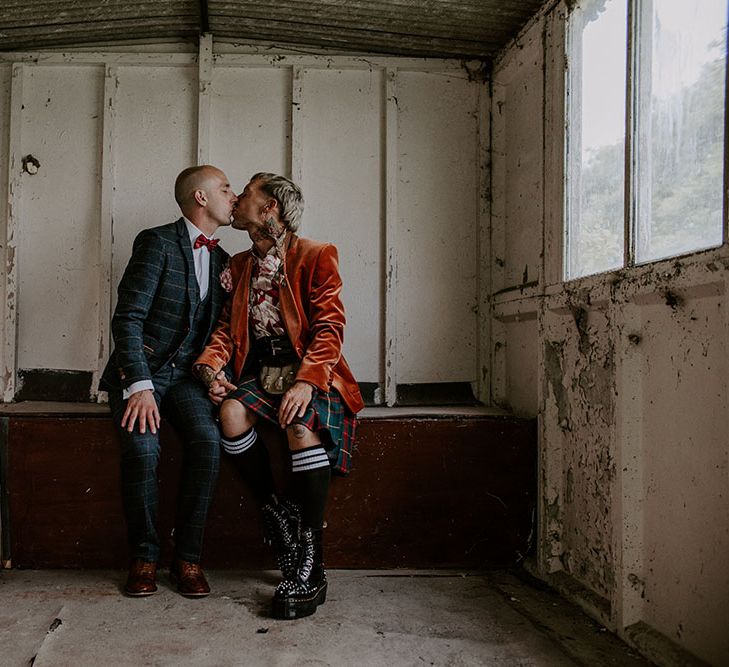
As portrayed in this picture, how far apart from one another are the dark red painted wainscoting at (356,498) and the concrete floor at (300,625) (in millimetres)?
95

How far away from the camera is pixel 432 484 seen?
9.20ft

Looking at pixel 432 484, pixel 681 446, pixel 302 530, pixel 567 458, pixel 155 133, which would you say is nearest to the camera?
pixel 681 446

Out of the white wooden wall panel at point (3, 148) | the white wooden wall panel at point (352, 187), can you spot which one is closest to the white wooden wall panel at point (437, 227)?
the white wooden wall panel at point (352, 187)

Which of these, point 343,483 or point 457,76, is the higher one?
point 457,76

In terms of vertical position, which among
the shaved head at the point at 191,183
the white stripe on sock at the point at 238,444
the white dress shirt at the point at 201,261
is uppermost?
the shaved head at the point at 191,183

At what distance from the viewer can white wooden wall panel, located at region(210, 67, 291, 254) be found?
3373mm

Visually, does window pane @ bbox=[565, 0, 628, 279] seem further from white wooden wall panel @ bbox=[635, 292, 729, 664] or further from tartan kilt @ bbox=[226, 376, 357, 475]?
tartan kilt @ bbox=[226, 376, 357, 475]

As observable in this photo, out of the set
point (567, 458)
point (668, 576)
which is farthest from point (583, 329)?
point (668, 576)

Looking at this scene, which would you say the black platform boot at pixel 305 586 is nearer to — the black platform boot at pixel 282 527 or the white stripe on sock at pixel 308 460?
the black platform boot at pixel 282 527

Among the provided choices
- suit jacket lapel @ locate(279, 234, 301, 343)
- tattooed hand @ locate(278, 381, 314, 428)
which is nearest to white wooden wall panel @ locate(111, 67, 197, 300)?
suit jacket lapel @ locate(279, 234, 301, 343)

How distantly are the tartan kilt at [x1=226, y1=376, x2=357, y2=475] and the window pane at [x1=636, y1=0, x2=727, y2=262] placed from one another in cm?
120

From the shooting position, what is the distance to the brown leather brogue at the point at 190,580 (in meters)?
2.47

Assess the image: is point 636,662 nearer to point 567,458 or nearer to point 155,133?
point 567,458

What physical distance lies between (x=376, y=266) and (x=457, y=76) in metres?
1.06
